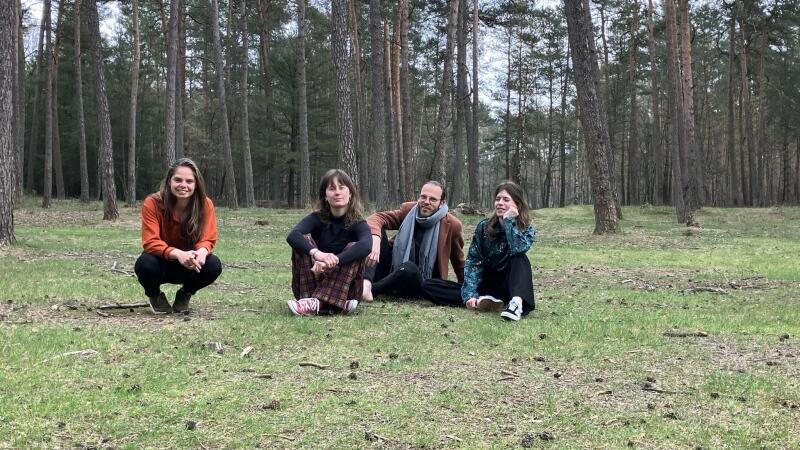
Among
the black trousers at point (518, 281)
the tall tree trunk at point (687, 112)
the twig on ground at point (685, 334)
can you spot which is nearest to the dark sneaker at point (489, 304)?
the black trousers at point (518, 281)

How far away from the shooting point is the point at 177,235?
190 inches

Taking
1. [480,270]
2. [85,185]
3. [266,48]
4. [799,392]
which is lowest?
[799,392]

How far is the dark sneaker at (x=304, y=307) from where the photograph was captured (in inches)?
195

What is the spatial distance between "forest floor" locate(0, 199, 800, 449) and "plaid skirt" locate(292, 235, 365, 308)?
8.0 inches

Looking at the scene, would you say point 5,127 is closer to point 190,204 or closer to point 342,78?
point 190,204

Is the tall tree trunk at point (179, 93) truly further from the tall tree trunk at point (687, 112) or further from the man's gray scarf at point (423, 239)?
the man's gray scarf at point (423, 239)

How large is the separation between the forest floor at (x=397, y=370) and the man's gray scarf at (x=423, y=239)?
43 centimetres

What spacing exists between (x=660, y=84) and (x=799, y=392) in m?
43.5

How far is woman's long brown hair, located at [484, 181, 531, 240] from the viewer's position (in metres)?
5.16

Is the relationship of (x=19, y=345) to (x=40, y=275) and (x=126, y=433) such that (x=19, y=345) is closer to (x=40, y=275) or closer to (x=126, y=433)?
(x=126, y=433)

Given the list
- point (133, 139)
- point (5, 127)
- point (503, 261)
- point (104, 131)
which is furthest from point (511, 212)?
point (133, 139)

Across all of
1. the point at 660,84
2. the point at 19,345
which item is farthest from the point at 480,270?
the point at 660,84

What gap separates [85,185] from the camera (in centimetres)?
2602

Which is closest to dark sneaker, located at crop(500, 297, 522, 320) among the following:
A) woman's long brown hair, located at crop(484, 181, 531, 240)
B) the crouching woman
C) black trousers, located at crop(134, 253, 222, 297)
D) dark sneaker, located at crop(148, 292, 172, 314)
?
the crouching woman
